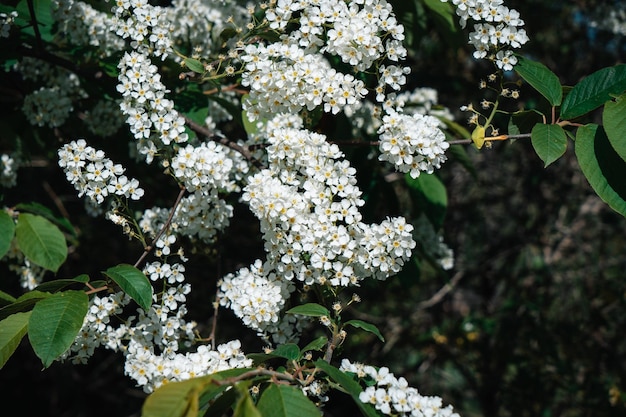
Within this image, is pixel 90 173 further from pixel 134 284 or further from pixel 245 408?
pixel 245 408

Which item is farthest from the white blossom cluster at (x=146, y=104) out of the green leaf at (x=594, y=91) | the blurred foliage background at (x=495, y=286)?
the blurred foliage background at (x=495, y=286)

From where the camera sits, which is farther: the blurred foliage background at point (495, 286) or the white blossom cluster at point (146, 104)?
the blurred foliage background at point (495, 286)

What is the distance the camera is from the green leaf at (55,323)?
1.53 metres

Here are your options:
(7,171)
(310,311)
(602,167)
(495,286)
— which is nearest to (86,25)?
(7,171)

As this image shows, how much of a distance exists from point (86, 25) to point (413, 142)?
5.28 feet

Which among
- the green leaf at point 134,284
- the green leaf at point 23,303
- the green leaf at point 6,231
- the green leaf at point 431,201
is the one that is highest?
the green leaf at point 134,284

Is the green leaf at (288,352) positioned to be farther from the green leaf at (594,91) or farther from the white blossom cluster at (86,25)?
the white blossom cluster at (86,25)

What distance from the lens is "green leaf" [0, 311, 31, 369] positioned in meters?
1.57

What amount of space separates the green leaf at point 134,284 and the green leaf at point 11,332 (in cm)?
25

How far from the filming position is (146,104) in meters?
1.91

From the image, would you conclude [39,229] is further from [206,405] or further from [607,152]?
[607,152]

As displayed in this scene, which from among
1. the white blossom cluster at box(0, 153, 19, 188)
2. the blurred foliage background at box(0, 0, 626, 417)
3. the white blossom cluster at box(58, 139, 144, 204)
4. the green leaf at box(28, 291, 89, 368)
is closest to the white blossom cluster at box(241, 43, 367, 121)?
the white blossom cluster at box(58, 139, 144, 204)

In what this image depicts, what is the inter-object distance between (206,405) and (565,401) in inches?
133

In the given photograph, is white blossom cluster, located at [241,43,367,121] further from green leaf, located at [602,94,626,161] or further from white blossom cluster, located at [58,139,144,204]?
green leaf, located at [602,94,626,161]
